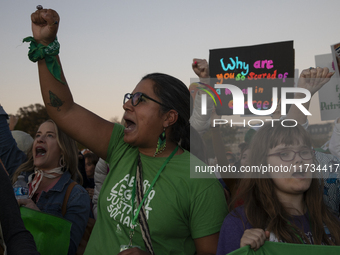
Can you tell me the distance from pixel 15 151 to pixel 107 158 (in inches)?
57.1

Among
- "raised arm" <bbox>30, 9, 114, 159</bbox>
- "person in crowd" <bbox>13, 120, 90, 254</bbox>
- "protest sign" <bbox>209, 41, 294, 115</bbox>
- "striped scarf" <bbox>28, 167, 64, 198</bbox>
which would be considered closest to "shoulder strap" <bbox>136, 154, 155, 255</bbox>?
"raised arm" <bbox>30, 9, 114, 159</bbox>

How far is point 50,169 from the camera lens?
297 cm

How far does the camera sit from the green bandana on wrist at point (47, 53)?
1792 mm

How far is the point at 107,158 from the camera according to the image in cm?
208

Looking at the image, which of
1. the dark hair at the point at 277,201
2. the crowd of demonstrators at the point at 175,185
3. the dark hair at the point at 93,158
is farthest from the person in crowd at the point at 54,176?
the dark hair at the point at 93,158

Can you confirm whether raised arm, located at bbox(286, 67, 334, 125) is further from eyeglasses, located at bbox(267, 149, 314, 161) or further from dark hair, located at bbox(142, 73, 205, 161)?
dark hair, located at bbox(142, 73, 205, 161)

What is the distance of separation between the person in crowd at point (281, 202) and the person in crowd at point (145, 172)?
122 millimetres

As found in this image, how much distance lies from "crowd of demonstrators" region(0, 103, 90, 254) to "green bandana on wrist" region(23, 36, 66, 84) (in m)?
1.17

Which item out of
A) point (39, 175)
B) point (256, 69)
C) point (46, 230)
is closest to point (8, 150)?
point (39, 175)

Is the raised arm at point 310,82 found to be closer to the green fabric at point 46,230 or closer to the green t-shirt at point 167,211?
the green t-shirt at point 167,211

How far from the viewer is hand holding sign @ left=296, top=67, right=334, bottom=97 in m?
2.40

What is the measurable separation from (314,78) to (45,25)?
6.00ft

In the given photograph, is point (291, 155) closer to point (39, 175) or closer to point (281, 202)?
point (281, 202)

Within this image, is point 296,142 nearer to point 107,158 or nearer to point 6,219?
point 107,158
